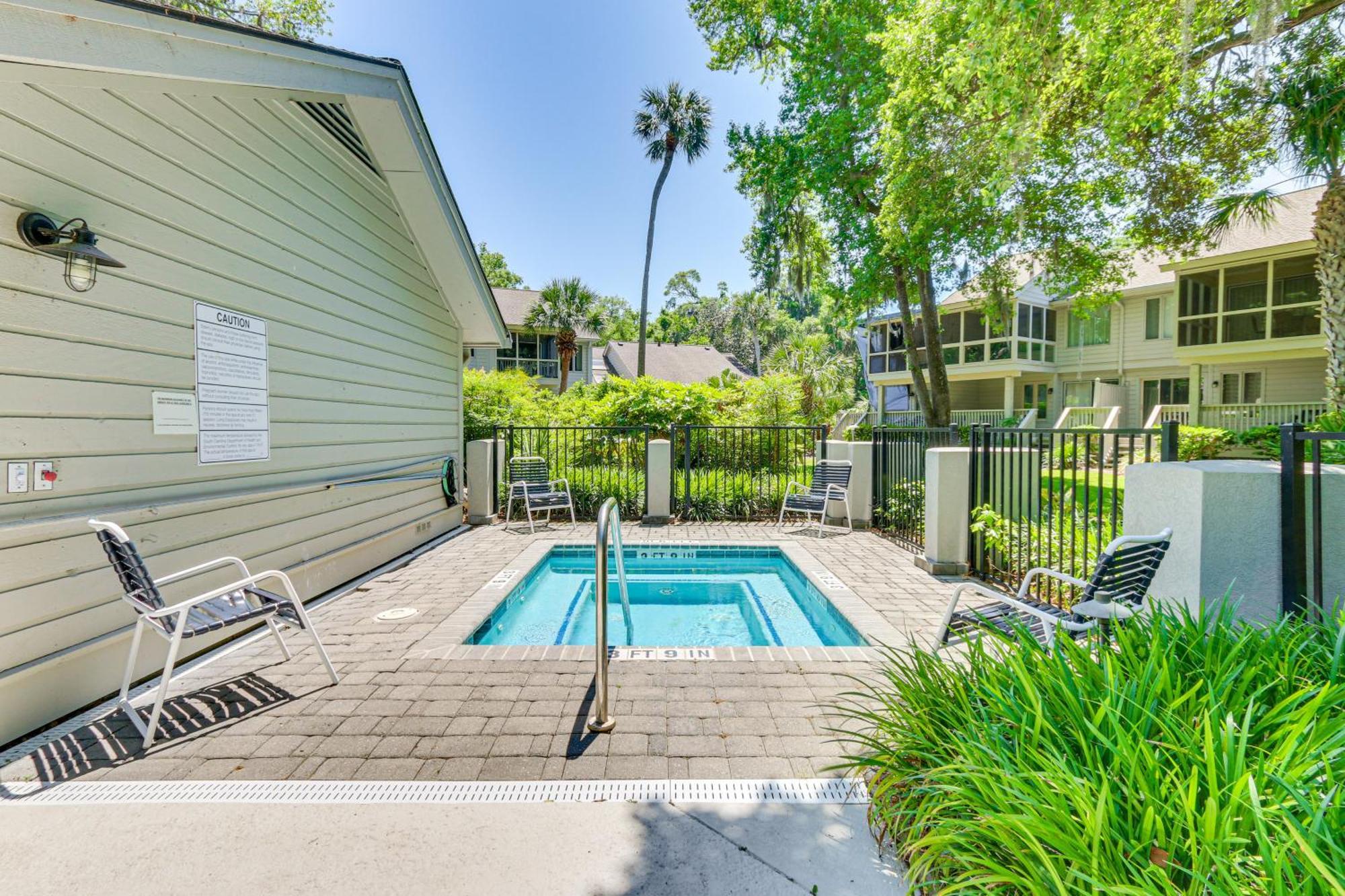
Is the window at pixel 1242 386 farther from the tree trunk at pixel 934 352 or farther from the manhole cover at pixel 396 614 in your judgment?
the manhole cover at pixel 396 614

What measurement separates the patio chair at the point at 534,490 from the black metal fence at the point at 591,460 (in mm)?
296

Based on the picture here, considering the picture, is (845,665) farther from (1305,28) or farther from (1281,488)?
(1305,28)

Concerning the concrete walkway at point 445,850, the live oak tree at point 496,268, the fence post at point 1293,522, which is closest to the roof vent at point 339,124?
the concrete walkway at point 445,850

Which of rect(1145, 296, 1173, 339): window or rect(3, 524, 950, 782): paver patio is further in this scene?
rect(1145, 296, 1173, 339): window

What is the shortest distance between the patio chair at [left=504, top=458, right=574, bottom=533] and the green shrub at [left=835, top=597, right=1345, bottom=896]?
23.7ft

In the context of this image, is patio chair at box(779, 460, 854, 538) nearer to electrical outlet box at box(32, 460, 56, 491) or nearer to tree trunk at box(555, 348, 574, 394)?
electrical outlet box at box(32, 460, 56, 491)

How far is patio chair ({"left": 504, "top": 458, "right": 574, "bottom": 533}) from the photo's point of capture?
906 centimetres

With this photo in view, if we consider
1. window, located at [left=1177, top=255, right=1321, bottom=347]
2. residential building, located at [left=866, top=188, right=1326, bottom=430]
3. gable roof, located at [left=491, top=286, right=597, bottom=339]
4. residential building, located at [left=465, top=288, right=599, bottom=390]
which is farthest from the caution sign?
gable roof, located at [left=491, top=286, right=597, bottom=339]

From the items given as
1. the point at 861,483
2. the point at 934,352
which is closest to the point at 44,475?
the point at 861,483

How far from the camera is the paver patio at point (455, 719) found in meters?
2.64

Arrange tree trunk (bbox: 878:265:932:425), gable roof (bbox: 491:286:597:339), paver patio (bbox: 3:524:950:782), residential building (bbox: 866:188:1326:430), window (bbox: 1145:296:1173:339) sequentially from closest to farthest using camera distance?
1. paver patio (bbox: 3:524:950:782)
2. residential building (bbox: 866:188:1326:430)
3. tree trunk (bbox: 878:265:932:425)
4. window (bbox: 1145:296:1173:339)
5. gable roof (bbox: 491:286:597:339)

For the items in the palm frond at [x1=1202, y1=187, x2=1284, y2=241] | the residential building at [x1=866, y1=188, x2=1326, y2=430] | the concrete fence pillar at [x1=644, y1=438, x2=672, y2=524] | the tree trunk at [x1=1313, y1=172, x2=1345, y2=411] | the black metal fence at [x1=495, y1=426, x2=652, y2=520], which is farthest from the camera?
the residential building at [x1=866, y1=188, x2=1326, y2=430]

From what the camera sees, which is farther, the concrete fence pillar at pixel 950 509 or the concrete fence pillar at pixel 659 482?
the concrete fence pillar at pixel 659 482

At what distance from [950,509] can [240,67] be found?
6.70 metres
